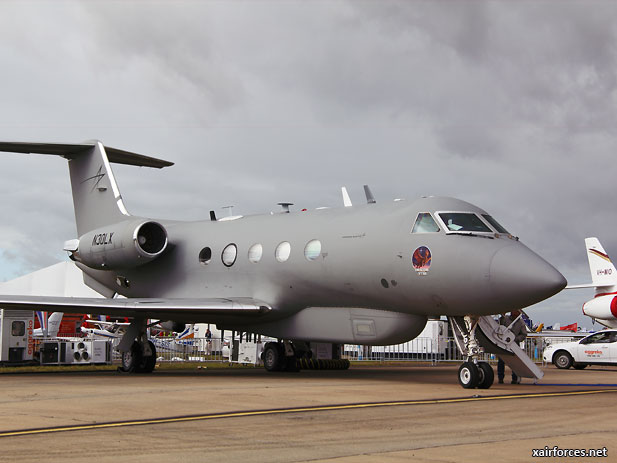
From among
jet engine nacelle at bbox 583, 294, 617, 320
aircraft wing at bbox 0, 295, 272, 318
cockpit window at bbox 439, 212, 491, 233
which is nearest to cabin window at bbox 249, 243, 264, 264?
aircraft wing at bbox 0, 295, 272, 318

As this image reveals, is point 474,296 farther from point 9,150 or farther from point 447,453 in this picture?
point 9,150

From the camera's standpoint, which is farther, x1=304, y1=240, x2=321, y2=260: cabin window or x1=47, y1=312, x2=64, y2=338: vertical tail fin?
x1=47, y1=312, x2=64, y2=338: vertical tail fin

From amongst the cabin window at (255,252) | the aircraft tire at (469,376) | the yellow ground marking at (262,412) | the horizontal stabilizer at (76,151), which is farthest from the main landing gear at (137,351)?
the yellow ground marking at (262,412)

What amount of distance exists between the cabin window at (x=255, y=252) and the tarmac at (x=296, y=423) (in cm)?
527

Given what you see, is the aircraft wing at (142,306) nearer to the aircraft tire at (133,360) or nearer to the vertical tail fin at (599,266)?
the aircraft tire at (133,360)

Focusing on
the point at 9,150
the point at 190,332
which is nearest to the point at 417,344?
the point at 9,150

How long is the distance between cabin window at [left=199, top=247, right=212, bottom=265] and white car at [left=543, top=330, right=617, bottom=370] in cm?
1328

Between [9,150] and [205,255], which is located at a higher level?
[9,150]

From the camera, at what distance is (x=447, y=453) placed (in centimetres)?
701

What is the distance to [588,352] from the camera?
26.1 metres

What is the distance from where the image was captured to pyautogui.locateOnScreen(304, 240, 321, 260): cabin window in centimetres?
1758

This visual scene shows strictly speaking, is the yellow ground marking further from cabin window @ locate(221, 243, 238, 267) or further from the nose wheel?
cabin window @ locate(221, 243, 238, 267)

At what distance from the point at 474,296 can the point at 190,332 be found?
40067 mm

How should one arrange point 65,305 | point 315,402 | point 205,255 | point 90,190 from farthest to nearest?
point 90,190 < point 205,255 < point 65,305 < point 315,402
